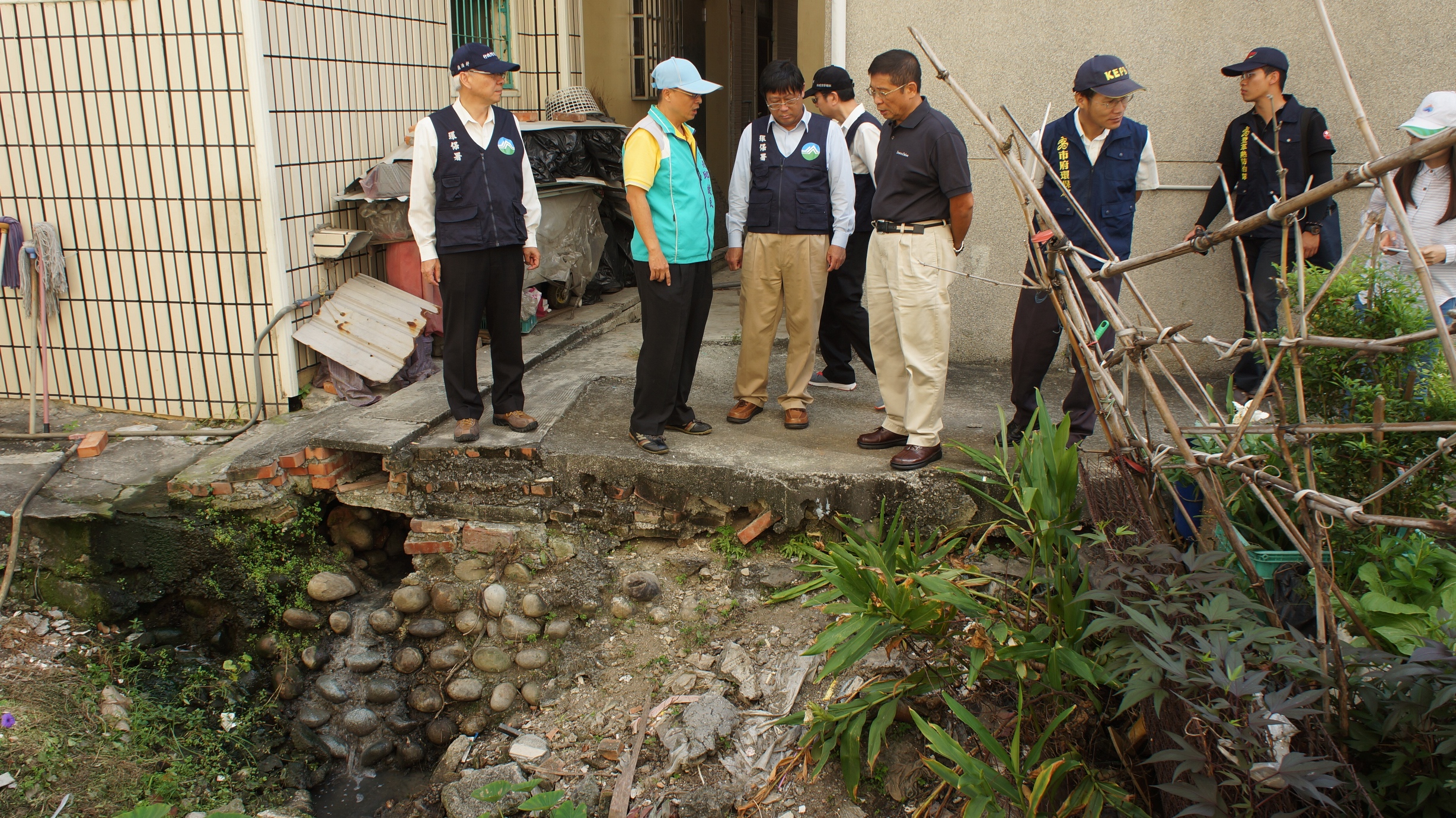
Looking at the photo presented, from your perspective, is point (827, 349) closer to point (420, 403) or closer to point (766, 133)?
point (766, 133)

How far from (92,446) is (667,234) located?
2986mm

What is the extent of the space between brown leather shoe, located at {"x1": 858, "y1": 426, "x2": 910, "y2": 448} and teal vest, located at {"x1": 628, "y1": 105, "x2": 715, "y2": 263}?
1076 mm

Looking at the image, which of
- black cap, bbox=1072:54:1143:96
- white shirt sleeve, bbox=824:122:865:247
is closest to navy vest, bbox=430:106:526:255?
white shirt sleeve, bbox=824:122:865:247

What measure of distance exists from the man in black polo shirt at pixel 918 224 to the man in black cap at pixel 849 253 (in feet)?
2.46

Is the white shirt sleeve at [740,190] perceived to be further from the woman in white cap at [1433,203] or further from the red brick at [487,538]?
the woman in white cap at [1433,203]

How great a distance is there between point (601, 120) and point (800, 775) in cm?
581

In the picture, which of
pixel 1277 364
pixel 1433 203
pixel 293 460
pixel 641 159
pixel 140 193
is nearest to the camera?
pixel 1277 364

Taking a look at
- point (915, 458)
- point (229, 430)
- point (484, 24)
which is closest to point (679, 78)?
point (915, 458)

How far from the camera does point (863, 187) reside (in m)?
5.02

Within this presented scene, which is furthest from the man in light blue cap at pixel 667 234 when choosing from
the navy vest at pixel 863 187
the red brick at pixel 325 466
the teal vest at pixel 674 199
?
the red brick at pixel 325 466

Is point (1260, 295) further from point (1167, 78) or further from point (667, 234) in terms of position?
point (667, 234)

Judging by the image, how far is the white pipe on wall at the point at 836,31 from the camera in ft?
17.9

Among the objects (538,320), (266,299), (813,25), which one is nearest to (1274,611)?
(266,299)

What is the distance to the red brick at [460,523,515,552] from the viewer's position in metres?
4.14
